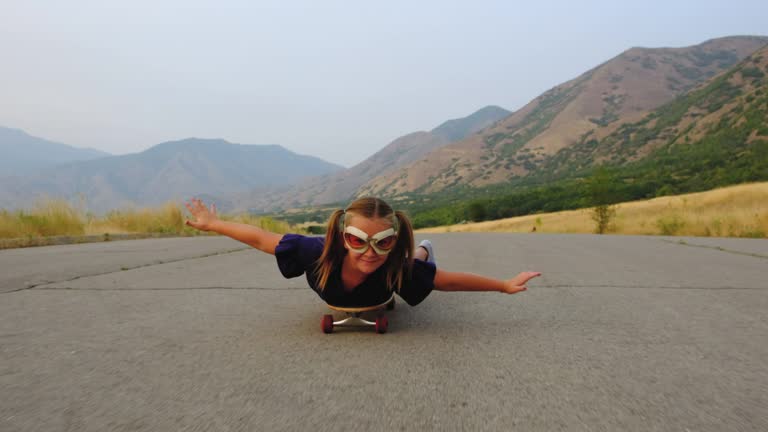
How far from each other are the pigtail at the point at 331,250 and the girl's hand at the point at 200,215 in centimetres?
121

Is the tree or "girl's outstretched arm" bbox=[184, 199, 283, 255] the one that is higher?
"girl's outstretched arm" bbox=[184, 199, 283, 255]

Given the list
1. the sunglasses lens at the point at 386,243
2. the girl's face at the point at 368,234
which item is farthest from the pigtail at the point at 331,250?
the sunglasses lens at the point at 386,243

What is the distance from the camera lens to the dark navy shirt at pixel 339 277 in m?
3.71

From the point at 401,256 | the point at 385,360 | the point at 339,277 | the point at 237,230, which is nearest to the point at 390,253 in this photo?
the point at 401,256

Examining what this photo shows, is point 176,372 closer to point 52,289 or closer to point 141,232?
point 52,289

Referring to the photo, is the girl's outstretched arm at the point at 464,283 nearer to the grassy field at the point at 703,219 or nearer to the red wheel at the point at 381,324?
the red wheel at the point at 381,324

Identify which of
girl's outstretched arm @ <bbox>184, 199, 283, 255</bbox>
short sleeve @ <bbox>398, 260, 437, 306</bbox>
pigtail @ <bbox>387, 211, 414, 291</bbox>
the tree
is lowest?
the tree

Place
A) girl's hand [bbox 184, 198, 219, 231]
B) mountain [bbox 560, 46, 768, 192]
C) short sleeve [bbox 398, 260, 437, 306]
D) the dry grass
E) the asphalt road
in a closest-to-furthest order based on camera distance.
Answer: the asphalt road < short sleeve [bbox 398, 260, 437, 306] < girl's hand [bbox 184, 198, 219, 231] < the dry grass < mountain [bbox 560, 46, 768, 192]

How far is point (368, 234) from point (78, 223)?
510 inches

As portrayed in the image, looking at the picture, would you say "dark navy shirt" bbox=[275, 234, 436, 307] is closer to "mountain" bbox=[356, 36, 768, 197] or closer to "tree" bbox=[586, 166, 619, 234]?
"tree" bbox=[586, 166, 619, 234]

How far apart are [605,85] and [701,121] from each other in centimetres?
11188

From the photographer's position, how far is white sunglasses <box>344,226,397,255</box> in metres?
3.42

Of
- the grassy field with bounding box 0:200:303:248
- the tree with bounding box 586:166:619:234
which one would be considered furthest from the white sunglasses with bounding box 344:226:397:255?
the tree with bounding box 586:166:619:234

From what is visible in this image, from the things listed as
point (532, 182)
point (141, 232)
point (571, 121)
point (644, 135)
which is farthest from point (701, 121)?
point (141, 232)
